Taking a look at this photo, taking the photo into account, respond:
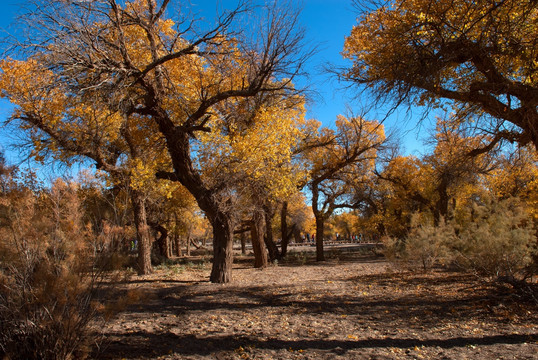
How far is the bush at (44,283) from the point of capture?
2680 millimetres

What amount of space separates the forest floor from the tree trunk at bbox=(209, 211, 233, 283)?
92 cm

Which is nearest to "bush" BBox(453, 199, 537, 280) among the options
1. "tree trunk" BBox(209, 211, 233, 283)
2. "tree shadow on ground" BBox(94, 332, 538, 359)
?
"tree shadow on ground" BBox(94, 332, 538, 359)

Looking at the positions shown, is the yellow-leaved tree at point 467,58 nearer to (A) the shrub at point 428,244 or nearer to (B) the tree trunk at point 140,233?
(A) the shrub at point 428,244

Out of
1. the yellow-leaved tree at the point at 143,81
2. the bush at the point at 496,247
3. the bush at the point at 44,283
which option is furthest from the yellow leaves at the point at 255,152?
the bush at the point at 44,283

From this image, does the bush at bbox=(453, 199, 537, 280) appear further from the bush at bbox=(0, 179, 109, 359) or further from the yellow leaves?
the bush at bbox=(0, 179, 109, 359)

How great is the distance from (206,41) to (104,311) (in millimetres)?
4641

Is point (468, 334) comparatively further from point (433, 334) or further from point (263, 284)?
point (263, 284)

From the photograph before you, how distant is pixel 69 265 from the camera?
2.88m

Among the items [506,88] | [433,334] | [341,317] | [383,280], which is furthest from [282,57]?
[383,280]

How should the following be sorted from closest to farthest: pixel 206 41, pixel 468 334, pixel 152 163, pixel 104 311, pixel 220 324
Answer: pixel 104 311, pixel 468 334, pixel 220 324, pixel 206 41, pixel 152 163

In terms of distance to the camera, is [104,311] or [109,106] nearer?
[104,311]

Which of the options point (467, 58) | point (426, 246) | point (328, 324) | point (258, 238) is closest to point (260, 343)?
point (328, 324)

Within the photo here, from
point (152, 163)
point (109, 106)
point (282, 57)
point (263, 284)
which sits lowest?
point (263, 284)

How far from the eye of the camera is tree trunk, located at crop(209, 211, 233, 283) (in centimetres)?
770
